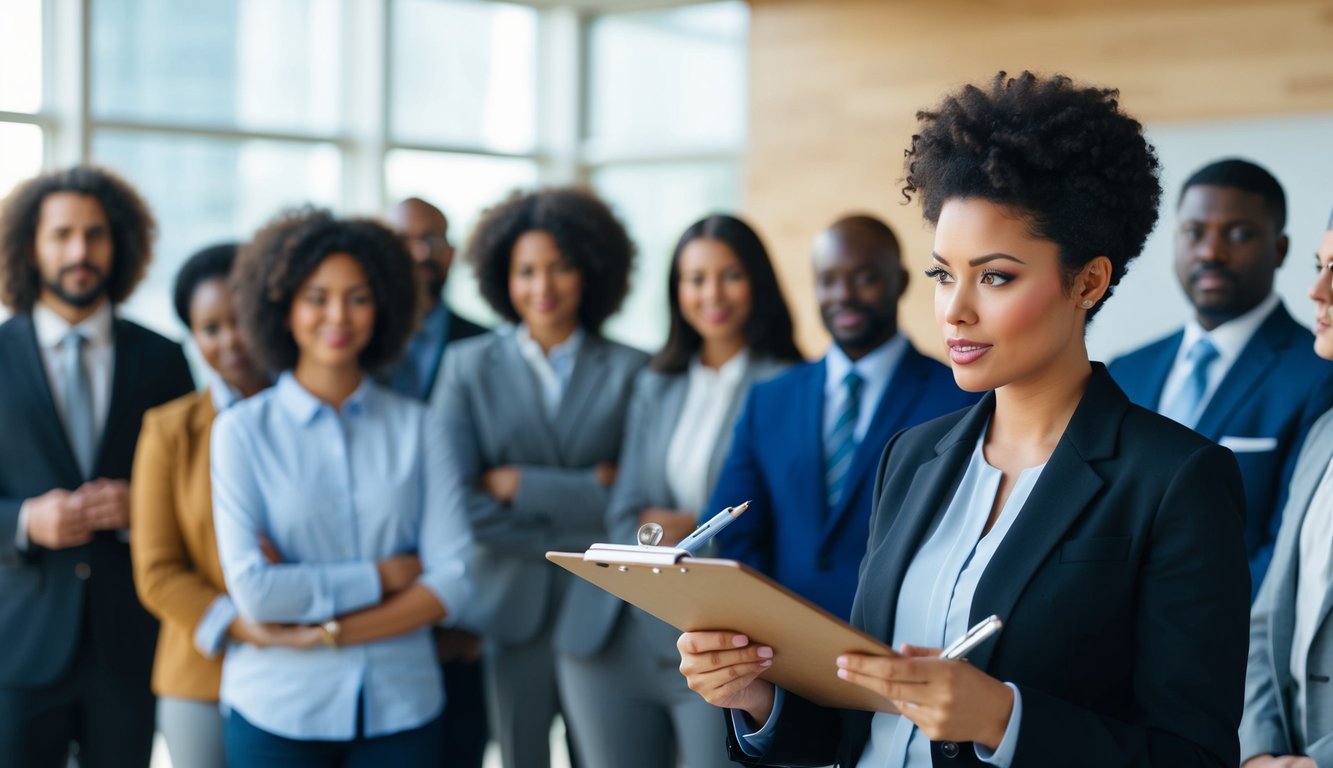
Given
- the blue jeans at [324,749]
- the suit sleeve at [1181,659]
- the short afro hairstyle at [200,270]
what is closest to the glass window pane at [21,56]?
the short afro hairstyle at [200,270]

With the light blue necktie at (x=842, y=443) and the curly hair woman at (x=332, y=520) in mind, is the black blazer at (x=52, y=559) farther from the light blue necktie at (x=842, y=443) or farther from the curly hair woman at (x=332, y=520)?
the light blue necktie at (x=842, y=443)

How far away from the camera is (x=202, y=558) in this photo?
3514 millimetres

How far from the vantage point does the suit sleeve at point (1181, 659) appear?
1.58 meters

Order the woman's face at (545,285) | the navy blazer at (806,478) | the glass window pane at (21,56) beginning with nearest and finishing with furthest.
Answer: the navy blazer at (806,478) < the woman's face at (545,285) < the glass window pane at (21,56)

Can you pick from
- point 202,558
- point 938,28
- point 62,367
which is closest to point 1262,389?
point 202,558

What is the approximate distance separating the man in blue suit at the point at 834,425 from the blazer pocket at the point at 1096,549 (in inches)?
57.3

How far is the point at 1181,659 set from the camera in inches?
63.0

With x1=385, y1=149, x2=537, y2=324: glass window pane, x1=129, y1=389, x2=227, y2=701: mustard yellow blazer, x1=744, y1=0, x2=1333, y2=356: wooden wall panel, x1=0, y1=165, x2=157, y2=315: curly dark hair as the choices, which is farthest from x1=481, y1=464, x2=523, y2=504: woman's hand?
x1=385, y1=149, x2=537, y2=324: glass window pane

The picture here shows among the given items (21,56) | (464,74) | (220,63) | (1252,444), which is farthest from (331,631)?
(464,74)

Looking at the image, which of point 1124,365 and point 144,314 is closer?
point 1124,365

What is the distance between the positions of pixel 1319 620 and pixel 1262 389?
35.7 inches

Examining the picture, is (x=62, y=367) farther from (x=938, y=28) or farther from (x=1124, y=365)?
(x=938, y=28)

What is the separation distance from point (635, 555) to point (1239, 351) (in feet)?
7.63

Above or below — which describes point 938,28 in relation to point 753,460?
above
